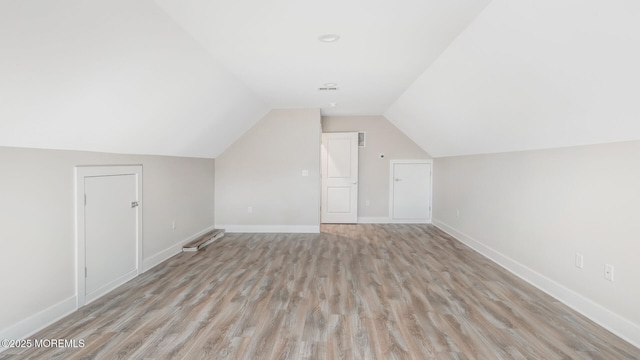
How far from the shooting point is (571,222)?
3090 mm

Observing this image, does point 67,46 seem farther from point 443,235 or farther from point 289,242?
point 443,235

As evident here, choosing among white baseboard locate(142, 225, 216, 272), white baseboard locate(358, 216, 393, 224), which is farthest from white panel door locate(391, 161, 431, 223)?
white baseboard locate(142, 225, 216, 272)

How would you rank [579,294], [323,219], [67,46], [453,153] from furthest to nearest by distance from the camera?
[323,219] → [453,153] → [579,294] → [67,46]

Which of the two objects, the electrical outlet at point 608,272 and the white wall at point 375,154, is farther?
the white wall at point 375,154

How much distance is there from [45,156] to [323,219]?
5.30 meters

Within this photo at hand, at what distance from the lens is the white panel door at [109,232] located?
10.3 feet

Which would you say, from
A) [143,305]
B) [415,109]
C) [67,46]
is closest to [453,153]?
[415,109]

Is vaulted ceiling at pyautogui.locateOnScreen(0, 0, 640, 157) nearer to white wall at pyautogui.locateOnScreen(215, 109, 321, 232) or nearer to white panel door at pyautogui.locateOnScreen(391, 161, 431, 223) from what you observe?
white wall at pyautogui.locateOnScreen(215, 109, 321, 232)

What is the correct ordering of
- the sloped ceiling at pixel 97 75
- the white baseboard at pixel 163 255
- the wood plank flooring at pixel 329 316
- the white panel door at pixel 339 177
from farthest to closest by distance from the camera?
the white panel door at pixel 339 177
the white baseboard at pixel 163 255
the wood plank flooring at pixel 329 316
the sloped ceiling at pixel 97 75

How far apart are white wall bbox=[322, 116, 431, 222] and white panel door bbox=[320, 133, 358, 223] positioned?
164 millimetres

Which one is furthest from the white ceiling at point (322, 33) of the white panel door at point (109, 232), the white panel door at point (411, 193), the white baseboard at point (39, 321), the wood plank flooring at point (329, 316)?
the white panel door at point (411, 193)

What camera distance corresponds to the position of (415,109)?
5281 mm

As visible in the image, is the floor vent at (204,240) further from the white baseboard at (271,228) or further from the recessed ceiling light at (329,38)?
the recessed ceiling light at (329,38)

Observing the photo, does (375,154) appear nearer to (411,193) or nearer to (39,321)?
(411,193)
